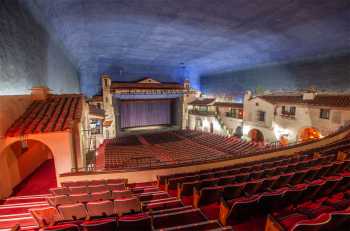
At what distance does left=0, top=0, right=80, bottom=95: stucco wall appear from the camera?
507cm

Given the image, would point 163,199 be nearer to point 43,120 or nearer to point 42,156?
point 43,120

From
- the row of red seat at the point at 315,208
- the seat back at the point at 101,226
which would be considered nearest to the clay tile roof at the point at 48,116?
the seat back at the point at 101,226

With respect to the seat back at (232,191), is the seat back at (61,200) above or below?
below

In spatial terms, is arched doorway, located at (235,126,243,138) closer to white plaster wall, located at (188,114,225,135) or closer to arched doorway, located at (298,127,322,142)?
white plaster wall, located at (188,114,225,135)

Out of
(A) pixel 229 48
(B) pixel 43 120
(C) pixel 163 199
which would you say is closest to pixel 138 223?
(C) pixel 163 199

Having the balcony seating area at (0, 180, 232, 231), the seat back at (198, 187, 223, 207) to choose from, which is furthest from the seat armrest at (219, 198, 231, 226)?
the seat back at (198, 187, 223, 207)

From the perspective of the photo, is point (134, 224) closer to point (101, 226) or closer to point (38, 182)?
point (101, 226)

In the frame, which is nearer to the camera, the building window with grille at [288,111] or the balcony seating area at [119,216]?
the balcony seating area at [119,216]

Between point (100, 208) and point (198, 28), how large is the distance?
9.71m

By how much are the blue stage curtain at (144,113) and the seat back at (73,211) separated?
17.8 metres

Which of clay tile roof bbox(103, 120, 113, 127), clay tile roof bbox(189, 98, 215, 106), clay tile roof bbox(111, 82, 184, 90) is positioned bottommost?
clay tile roof bbox(103, 120, 113, 127)

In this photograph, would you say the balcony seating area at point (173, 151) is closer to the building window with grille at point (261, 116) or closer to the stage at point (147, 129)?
the stage at point (147, 129)

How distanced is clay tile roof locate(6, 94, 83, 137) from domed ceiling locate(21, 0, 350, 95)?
3.35m

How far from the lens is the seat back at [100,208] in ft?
10.2
